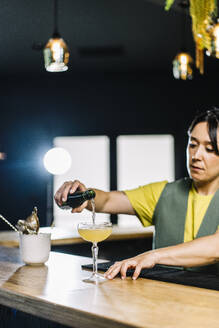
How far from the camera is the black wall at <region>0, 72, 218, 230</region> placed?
7637 mm

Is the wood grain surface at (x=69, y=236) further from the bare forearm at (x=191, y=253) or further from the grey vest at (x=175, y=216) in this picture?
the bare forearm at (x=191, y=253)

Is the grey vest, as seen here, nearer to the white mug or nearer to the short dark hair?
the short dark hair

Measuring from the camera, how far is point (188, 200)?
2348mm

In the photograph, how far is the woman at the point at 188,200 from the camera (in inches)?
86.9

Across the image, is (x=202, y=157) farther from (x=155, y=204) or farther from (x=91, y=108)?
(x=91, y=108)

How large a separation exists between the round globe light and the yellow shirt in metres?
3.88

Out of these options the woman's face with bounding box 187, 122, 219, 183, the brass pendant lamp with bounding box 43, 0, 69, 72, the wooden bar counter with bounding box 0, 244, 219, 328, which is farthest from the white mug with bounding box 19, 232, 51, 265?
the brass pendant lamp with bounding box 43, 0, 69, 72

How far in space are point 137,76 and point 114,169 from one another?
144cm

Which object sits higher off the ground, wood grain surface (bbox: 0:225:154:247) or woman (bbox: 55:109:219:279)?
woman (bbox: 55:109:219:279)

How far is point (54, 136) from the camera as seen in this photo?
7.82m

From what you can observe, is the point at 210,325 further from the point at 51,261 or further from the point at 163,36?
the point at 163,36

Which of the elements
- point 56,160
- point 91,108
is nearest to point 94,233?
point 56,160

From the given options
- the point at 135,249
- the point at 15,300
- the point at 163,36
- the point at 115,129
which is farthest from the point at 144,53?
the point at 15,300

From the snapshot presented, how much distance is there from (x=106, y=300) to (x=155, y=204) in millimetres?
1039
